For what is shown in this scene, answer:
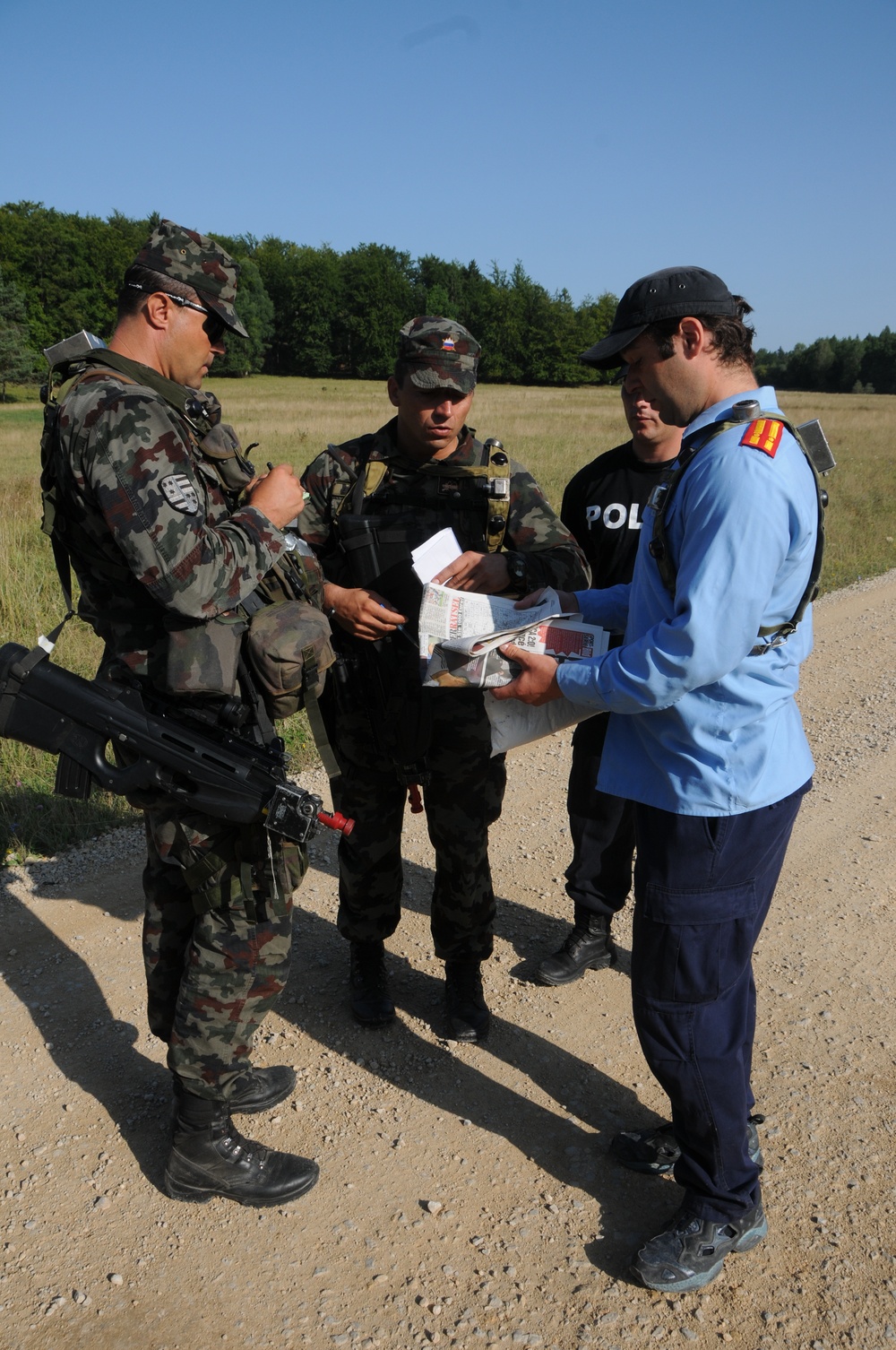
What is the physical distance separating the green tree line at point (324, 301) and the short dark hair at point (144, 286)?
180 ft

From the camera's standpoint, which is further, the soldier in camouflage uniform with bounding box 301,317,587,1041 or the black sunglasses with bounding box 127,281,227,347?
the soldier in camouflage uniform with bounding box 301,317,587,1041

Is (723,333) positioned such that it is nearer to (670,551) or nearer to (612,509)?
(670,551)

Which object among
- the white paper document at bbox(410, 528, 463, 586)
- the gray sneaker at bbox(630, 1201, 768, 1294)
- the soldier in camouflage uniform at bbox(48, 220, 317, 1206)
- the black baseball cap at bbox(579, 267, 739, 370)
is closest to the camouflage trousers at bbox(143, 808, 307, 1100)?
the soldier in camouflage uniform at bbox(48, 220, 317, 1206)

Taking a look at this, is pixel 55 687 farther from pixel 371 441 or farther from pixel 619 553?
pixel 619 553

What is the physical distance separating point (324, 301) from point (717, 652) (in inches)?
2985

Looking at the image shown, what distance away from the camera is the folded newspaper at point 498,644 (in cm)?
230

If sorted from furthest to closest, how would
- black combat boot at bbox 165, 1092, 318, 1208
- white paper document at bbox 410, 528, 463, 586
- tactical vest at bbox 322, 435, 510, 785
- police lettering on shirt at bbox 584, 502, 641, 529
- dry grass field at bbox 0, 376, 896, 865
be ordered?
dry grass field at bbox 0, 376, 896, 865
police lettering on shirt at bbox 584, 502, 641, 529
tactical vest at bbox 322, 435, 510, 785
white paper document at bbox 410, 528, 463, 586
black combat boot at bbox 165, 1092, 318, 1208

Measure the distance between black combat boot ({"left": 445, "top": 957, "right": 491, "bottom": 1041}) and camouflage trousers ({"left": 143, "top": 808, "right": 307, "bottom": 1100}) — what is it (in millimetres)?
926

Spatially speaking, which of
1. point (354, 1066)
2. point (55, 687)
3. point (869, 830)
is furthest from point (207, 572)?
point (869, 830)

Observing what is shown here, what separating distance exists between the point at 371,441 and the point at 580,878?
71.5 inches

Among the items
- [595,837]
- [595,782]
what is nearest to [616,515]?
[595,782]

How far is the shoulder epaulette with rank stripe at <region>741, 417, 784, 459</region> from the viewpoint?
72.5 inches

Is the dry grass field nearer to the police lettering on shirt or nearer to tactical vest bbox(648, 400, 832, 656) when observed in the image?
the police lettering on shirt

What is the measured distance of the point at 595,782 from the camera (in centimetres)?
348
